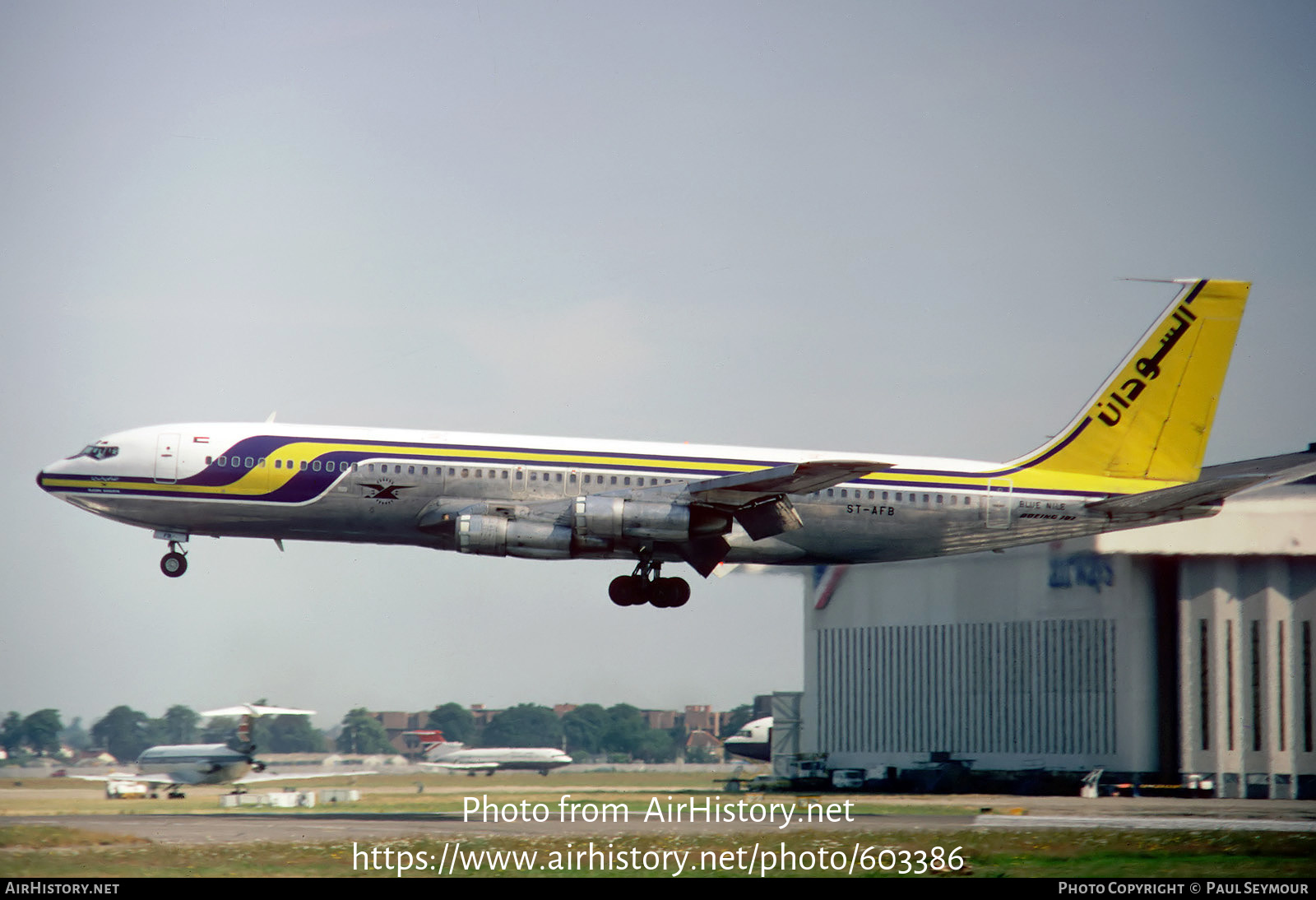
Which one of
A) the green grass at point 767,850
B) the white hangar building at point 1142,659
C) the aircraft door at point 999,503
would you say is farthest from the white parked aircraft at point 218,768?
the white hangar building at point 1142,659

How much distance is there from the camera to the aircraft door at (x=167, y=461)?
122 feet

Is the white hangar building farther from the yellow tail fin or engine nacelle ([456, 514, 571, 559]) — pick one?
engine nacelle ([456, 514, 571, 559])

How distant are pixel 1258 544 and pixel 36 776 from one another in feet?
157

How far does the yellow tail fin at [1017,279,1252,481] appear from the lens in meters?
40.4

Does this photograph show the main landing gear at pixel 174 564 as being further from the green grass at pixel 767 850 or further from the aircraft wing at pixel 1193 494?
the aircraft wing at pixel 1193 494

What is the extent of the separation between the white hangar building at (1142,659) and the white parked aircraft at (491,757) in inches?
536

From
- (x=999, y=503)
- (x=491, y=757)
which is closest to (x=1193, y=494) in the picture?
(x=999, y=503)

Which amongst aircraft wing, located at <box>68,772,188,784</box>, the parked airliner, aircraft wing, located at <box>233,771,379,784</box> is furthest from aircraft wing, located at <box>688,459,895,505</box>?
aircraft wing, located at <box>68,772,188,784</box>

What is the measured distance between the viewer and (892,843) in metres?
29.7

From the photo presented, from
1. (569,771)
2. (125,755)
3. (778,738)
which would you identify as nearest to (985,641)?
(778,738)

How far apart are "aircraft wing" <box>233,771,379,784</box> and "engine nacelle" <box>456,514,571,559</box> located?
8.99m

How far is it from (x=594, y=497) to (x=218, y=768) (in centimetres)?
1472

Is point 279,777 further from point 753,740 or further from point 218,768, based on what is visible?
point 753,740

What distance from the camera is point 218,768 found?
132 feet
